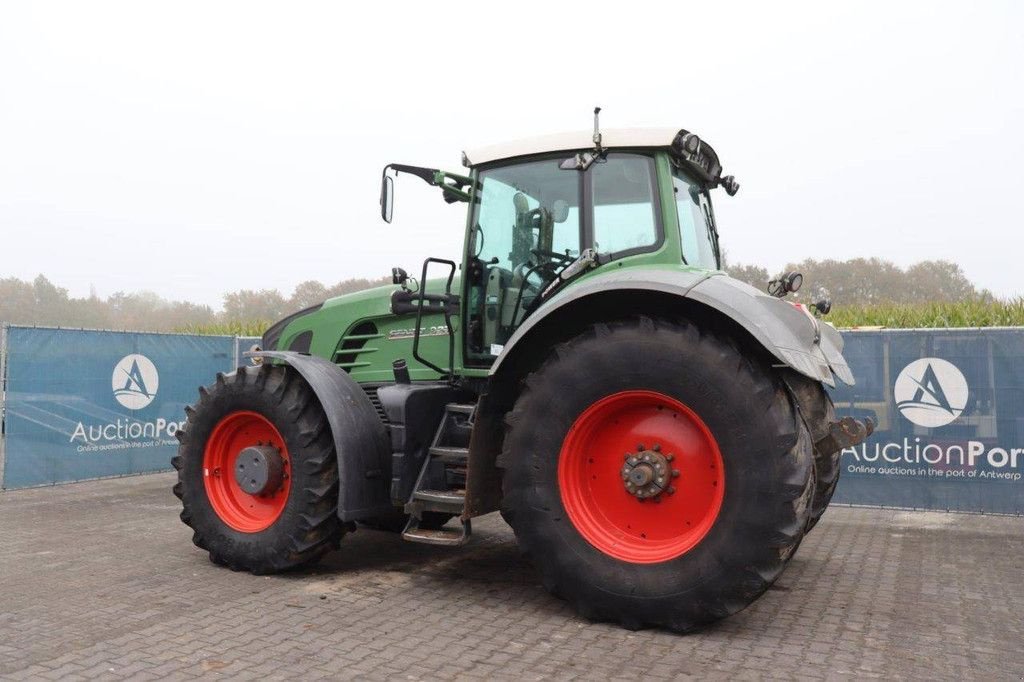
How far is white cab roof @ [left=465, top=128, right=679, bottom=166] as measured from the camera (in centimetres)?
482

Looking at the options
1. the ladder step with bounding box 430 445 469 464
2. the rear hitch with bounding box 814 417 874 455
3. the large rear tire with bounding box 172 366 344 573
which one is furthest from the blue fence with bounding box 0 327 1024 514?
the ladder step with bounding box 430 445 469 464

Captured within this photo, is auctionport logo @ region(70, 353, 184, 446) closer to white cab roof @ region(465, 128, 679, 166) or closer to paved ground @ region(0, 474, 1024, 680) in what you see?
paved ground @ region(0, 474, 1024, 680)

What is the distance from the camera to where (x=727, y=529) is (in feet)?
12.9

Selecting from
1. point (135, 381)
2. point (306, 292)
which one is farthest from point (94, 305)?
point (135, 381)

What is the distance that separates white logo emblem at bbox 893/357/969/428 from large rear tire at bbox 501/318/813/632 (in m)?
5.04

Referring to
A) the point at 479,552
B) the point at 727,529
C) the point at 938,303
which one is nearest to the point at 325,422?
the point at 479,552

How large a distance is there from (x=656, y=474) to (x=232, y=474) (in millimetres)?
3186

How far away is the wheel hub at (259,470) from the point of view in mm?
5355

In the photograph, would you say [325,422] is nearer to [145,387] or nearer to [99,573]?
[99,573]

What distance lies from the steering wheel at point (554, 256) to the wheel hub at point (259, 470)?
224cm

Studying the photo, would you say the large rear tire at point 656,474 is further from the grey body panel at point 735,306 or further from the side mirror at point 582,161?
the side mirror at point 582,161

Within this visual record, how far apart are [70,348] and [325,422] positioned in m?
6.04

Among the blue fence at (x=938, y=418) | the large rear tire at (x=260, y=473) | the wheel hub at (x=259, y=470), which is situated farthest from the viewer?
the blue fence at (x=938, y=418)

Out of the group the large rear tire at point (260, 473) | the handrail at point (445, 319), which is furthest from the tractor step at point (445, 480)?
the large rear tire at point (260, 473)
